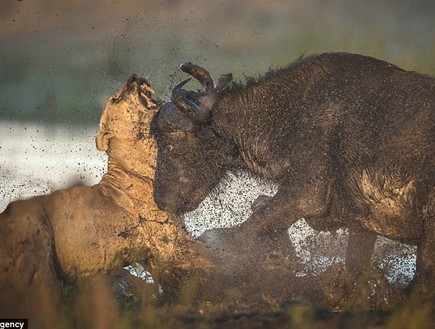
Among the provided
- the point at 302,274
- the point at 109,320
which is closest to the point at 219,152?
the point at 302,274

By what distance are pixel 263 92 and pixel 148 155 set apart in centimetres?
111

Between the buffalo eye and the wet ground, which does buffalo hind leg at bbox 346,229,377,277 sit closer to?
the wet ground

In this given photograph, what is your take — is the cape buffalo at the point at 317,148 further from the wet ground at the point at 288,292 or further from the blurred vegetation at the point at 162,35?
the blurred vegetation at the point at 162,35

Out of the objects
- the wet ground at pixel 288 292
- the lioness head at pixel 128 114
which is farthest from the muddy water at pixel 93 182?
the lioness head at pixel 128 114

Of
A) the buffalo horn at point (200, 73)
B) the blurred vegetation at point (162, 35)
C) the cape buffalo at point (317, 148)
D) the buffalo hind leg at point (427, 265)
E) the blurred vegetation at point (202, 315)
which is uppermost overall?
the blurred vegetation at point (162, 35)

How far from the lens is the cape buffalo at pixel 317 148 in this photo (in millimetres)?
7984

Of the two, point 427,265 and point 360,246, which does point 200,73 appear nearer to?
point 360,246

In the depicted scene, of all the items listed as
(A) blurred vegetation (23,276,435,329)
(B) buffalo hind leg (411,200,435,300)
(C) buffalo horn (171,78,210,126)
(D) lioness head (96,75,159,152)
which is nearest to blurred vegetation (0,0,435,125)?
(C) buffalo horn (171,78,210,126)

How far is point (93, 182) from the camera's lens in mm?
12367

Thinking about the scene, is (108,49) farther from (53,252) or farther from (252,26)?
(53,252)

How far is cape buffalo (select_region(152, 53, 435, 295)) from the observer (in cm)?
798

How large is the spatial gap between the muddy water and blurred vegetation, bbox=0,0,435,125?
451mm

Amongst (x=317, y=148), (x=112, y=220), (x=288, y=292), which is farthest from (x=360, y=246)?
(x=112, y=220)

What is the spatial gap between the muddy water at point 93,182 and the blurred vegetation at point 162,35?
1.48ft
